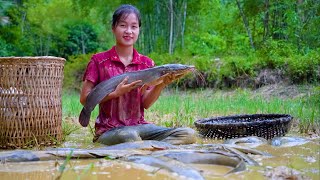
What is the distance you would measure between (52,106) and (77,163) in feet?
4.37

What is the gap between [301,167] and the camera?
2688 millimetres

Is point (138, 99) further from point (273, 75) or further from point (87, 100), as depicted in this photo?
point (273, 75)

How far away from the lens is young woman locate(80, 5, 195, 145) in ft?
13.2

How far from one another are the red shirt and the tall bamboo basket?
0.39 m

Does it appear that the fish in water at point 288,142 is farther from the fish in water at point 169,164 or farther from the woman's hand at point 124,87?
the fish in water at point 169,164

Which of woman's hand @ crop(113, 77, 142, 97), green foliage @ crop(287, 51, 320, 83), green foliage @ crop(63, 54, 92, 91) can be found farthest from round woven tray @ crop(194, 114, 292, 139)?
green foliage @ crop(63, 54, 92, 91)

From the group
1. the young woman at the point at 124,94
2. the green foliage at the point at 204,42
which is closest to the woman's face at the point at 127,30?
the young woman at the point at 124,94

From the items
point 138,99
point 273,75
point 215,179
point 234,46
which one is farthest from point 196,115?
point 234,46

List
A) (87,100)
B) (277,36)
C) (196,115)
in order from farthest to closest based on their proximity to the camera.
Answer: (277,36)
(196,115)
(87,100)

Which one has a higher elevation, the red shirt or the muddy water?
the red shirt

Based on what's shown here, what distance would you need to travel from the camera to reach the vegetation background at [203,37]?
397 inches

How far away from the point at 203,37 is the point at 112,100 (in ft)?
46.0

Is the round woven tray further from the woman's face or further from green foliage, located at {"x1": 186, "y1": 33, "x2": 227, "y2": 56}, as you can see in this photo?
green foliage, located at {"x1": 186, "y1": 33, "x2": 227, "y2": 56}

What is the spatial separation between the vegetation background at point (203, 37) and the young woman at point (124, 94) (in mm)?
1850
